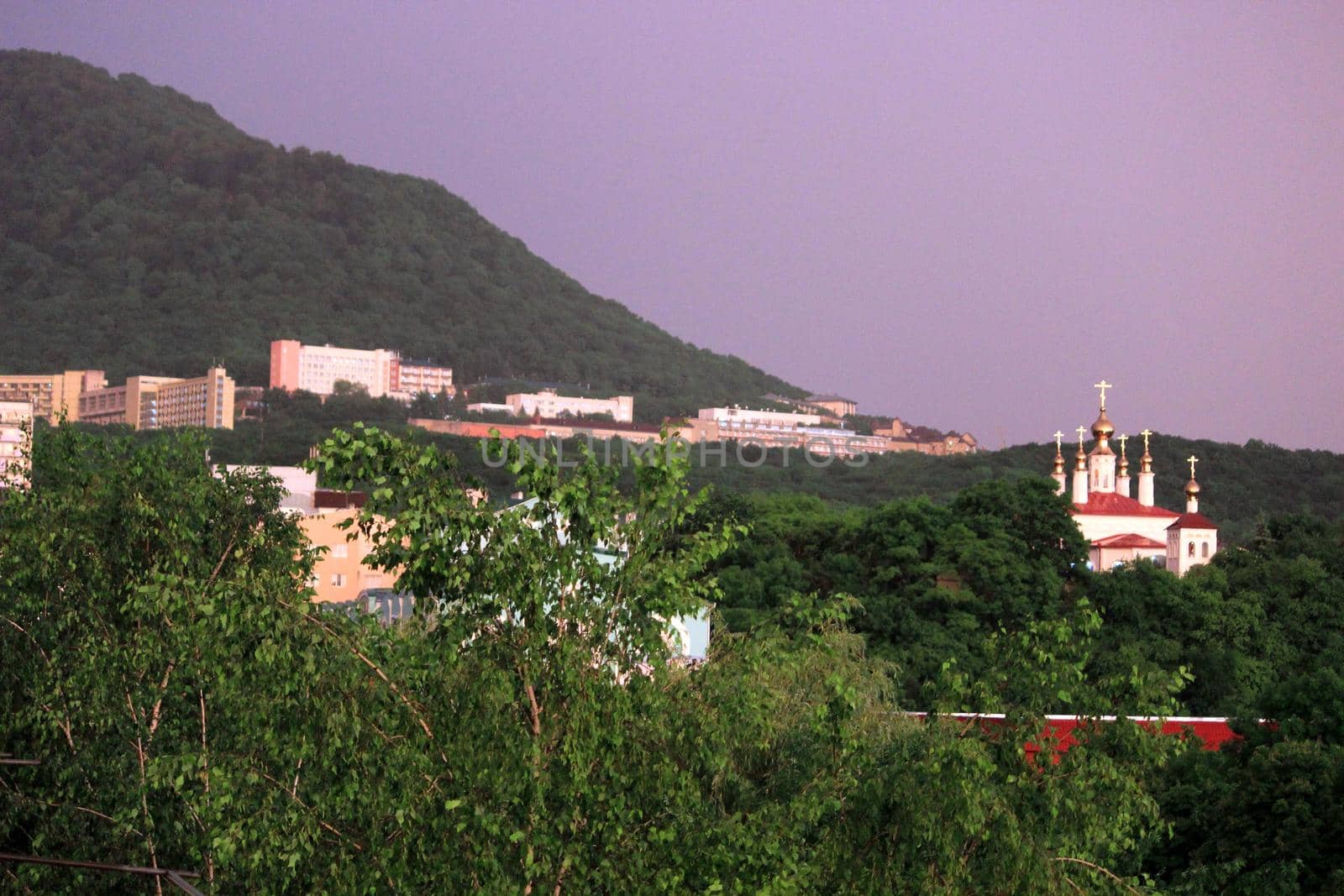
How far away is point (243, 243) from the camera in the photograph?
15112 centimetres

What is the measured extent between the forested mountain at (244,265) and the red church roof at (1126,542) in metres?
87.5

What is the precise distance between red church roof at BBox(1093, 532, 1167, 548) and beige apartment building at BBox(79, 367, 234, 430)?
229 feet

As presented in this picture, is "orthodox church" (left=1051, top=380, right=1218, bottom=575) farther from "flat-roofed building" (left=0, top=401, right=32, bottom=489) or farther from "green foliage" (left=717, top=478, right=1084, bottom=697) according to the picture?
"flat-roofed building" (left=0, top=401, right=32, bottom=489)

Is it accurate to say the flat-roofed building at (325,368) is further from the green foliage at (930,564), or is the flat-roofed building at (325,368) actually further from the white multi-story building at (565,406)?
the green foliage at (930,564)

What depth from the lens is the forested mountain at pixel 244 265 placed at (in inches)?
5325

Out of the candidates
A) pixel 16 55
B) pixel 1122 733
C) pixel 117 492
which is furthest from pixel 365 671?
pixel 16 55

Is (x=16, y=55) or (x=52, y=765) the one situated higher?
(x=16, y=55)

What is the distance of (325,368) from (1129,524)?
89.0 metres

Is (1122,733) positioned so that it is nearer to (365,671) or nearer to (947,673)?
(947,673)

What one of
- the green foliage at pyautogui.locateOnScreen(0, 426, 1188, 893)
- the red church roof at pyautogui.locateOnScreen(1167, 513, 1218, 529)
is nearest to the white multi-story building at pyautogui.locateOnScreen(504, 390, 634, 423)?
the red church roof at pyautogui.locateOnScreen(1167, 513, 1218, 529)

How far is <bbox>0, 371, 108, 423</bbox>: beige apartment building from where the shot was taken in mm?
114188

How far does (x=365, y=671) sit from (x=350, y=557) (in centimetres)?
4118

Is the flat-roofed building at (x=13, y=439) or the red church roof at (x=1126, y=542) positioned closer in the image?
the flat-roofed building at (x=13, y=439)

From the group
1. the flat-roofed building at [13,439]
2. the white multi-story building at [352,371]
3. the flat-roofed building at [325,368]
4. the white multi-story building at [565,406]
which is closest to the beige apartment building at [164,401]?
the flat-roofed building at [13,439]
